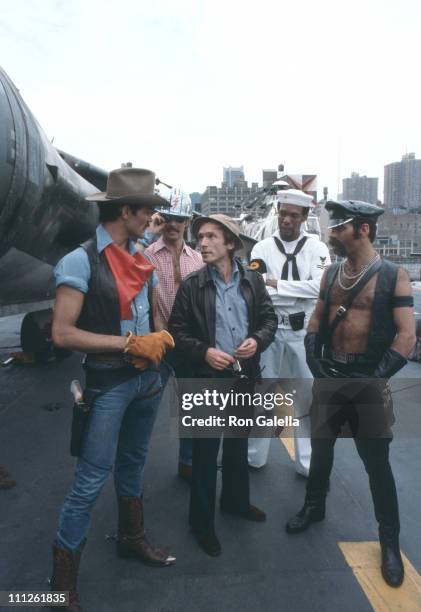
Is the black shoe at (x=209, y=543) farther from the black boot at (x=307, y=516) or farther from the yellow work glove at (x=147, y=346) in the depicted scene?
the yellow work glove at (x=147, y=346)

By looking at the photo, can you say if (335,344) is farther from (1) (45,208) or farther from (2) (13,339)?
(2) (13,339)

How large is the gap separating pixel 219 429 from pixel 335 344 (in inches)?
36.1

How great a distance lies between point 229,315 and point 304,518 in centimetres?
139

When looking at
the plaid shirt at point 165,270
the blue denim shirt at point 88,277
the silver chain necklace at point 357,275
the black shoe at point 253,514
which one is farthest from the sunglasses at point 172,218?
the black shoe at point 253,514

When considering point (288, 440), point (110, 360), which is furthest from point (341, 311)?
point (288, 440)

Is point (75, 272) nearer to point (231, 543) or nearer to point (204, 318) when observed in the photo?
point (204, 318)

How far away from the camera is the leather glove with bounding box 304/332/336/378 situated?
2953 millimetres

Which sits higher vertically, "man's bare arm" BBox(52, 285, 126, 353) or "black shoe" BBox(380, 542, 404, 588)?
"man's bare arm" BBox(52, 285, 126, 353)

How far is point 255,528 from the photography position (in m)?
3.03

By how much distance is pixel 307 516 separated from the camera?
302 cm

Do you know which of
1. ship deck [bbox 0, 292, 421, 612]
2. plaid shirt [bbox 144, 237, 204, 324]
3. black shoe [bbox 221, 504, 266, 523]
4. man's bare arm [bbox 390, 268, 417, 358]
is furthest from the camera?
plaid shirt [bbox 144, 237, 204, 324]

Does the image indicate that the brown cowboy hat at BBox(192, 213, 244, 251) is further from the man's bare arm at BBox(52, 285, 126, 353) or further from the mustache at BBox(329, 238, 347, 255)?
the man's bare arm at BBox(52, 285, 126, 353)

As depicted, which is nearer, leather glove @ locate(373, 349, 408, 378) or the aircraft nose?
leather glove @ locate(373, 349, 408, 378)

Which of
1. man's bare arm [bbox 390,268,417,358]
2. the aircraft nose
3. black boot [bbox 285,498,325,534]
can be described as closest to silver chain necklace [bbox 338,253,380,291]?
man's bare arm [bbox 390,268,417,358]
